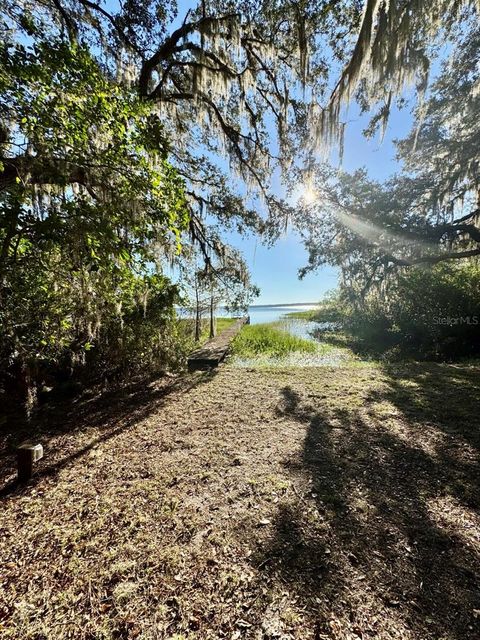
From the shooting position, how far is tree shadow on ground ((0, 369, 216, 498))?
2.18m

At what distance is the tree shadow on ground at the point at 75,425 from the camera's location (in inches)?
85.7

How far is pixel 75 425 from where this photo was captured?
9.32ft

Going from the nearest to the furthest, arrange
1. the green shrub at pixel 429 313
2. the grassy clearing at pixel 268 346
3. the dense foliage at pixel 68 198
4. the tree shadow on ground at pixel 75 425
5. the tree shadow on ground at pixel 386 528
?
the tree shadow on ground at pixel 386 528 < the dense foliage at pixel 68 198 < the tree shadow on ground at pixel 75 425 < the grassy clearing at pixel 268 346 < the green shrub at pixel 429 313

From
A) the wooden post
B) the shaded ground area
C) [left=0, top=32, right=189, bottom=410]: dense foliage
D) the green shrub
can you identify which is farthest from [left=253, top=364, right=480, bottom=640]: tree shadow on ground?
the green shrub

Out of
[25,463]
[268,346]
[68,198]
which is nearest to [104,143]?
[68,198]

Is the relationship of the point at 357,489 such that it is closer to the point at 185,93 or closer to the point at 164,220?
the point at 164,220

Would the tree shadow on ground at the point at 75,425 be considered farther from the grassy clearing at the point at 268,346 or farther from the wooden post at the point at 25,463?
the grassy clearing at the point at 268,346

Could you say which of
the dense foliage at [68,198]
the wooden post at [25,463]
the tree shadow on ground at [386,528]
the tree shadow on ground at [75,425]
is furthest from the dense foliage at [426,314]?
the wooden post at [25,463]

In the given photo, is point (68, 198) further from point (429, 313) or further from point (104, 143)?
point (429, 313)

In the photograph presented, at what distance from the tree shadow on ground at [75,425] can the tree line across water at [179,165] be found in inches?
16.4

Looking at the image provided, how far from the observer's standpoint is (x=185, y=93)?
4.21m

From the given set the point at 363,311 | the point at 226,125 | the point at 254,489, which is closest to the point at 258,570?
the point at 254,489

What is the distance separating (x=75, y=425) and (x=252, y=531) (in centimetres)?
235

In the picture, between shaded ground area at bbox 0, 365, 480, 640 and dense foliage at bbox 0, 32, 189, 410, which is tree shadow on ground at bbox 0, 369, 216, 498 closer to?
shaded ground area at bbox 0, 365, 480, 640
